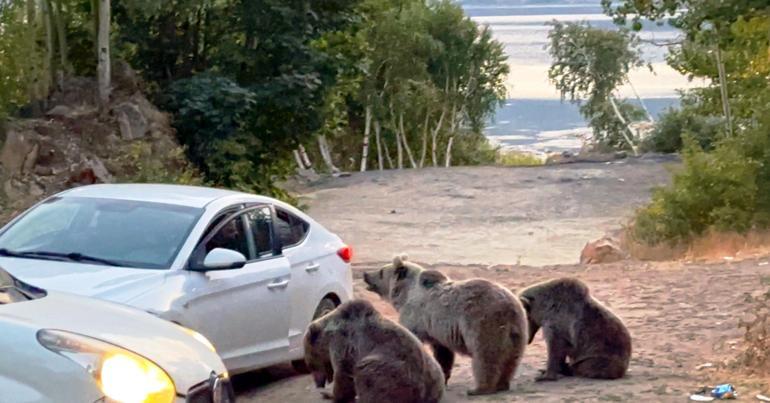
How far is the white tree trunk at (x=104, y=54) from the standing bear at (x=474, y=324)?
49.2 ft

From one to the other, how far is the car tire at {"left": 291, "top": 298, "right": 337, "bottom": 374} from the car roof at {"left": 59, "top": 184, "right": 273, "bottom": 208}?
42.1 inches

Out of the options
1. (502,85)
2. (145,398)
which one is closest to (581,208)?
(502,85)

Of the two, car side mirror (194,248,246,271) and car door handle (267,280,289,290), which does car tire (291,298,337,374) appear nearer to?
car door handle (267,280,289,290)

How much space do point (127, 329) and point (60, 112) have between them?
1862 cm

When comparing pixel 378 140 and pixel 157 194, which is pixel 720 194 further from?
pixel 378 140

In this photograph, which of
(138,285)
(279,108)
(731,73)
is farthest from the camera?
(731,73)

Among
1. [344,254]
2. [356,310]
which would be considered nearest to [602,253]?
[344,254]

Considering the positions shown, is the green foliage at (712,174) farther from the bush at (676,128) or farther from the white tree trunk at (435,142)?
the white tree trunk at (435,142)

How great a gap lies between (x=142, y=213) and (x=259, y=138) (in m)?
15.6

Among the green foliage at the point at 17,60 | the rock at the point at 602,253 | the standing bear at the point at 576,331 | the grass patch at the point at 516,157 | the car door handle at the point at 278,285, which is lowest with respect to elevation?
the grass patch at the point at 516,157

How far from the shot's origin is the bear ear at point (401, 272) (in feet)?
31.6

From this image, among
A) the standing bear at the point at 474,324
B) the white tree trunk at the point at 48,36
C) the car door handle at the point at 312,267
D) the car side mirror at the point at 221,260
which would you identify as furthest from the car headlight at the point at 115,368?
the white tree trunk at the point at 48,36

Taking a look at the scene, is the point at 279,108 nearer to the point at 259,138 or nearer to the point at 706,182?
the point at 259,138

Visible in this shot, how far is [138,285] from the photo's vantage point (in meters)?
8.34
